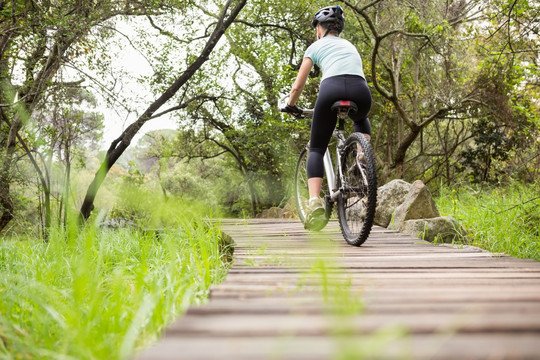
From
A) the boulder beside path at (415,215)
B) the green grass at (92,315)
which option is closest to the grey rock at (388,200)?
the boulder beside path at (415,215)

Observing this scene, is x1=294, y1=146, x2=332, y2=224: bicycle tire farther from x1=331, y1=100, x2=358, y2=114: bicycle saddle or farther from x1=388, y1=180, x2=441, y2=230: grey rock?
x1=331, y1=100, x2=358, y2=114: bicycle saddle

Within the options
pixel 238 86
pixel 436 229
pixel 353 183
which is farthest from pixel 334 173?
pixel 238 86

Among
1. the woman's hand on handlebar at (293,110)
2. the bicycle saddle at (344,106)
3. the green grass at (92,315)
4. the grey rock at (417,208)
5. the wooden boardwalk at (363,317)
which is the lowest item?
the green grass at (92,315)

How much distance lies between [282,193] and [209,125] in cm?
380

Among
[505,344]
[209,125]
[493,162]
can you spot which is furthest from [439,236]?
[209,125]

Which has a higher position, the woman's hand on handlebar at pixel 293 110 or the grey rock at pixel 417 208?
the woman's hand on handlebar at pixel 293 110

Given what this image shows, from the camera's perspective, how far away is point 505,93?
35.0 ft

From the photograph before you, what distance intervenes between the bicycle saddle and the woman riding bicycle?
0.03 m

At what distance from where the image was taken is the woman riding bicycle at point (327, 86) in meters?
2.98

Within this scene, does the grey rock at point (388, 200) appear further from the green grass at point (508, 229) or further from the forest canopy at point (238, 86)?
the forest canopy at point (238, 86)

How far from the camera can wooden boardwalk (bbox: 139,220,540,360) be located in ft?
2.43

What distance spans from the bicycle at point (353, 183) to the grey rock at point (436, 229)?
711mm

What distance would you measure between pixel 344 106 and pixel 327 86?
0.62ft

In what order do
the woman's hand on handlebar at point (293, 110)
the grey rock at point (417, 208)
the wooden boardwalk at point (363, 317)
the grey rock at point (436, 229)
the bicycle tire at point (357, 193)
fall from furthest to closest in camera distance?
the grey rock at point (417, 208) < the woman's hand on handlebar at point (293, 110) < the grey rock at point (436, 229) < the bicycle tire at point (357, 193) < the wooden boardwalk at point (363, 317)
